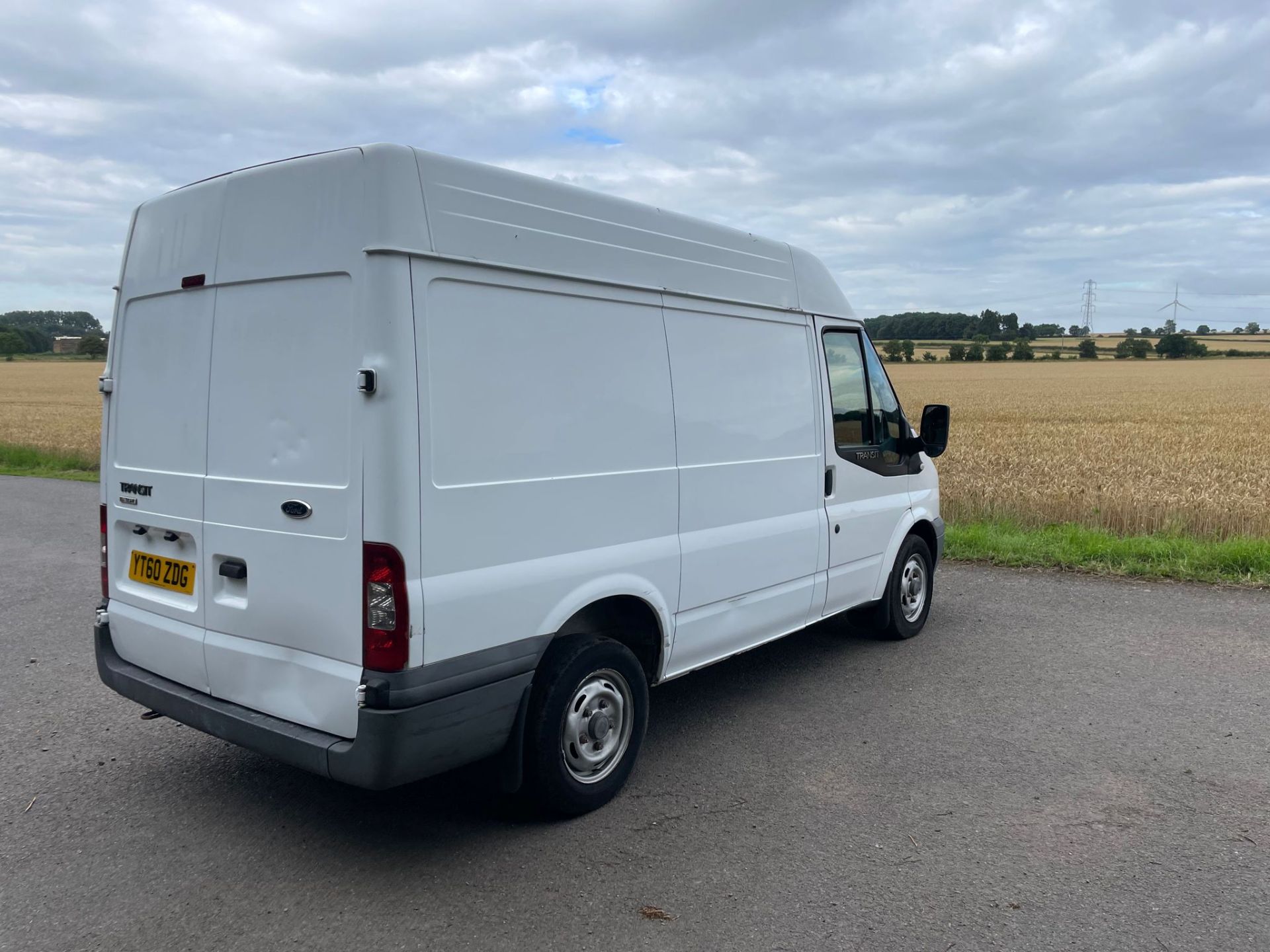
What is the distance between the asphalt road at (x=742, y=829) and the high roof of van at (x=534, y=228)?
196 cm

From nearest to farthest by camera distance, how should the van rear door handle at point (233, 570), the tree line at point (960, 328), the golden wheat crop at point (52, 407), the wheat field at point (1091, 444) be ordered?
the van rear door handle at point (233, 570) < the wheat field at point (1091, 444) < the golden wheat crop at point (52, 407) < the tree line at point (960, 328)

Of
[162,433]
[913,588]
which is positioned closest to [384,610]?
[162,433]

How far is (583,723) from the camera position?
12.2ft

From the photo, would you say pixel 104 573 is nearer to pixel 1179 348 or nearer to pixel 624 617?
pixel 624 617

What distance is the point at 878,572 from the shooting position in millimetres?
5816

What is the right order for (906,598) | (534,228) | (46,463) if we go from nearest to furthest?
(534,228) < (906,598) < (46,463)

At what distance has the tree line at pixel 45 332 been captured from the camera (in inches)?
2923

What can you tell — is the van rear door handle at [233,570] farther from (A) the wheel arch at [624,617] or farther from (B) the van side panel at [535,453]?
(A) the wheel arch at [624,617]

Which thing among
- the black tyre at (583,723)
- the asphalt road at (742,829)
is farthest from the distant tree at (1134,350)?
the black tyre at (583,723)

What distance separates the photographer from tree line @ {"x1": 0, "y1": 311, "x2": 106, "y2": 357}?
74.2 meters

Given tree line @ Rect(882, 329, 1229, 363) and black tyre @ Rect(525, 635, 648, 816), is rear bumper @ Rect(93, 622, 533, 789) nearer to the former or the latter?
black tyre @ Rect(525, 635, 648, 816)

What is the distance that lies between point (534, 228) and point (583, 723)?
1880mm

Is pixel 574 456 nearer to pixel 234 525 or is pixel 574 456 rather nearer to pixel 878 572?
pixel 234 525

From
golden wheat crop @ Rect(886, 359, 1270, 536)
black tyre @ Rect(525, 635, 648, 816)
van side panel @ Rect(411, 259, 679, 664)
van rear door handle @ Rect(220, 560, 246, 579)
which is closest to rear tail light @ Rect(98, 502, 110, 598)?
van rear door handle @ Rect(220, 560, 246, 579)
